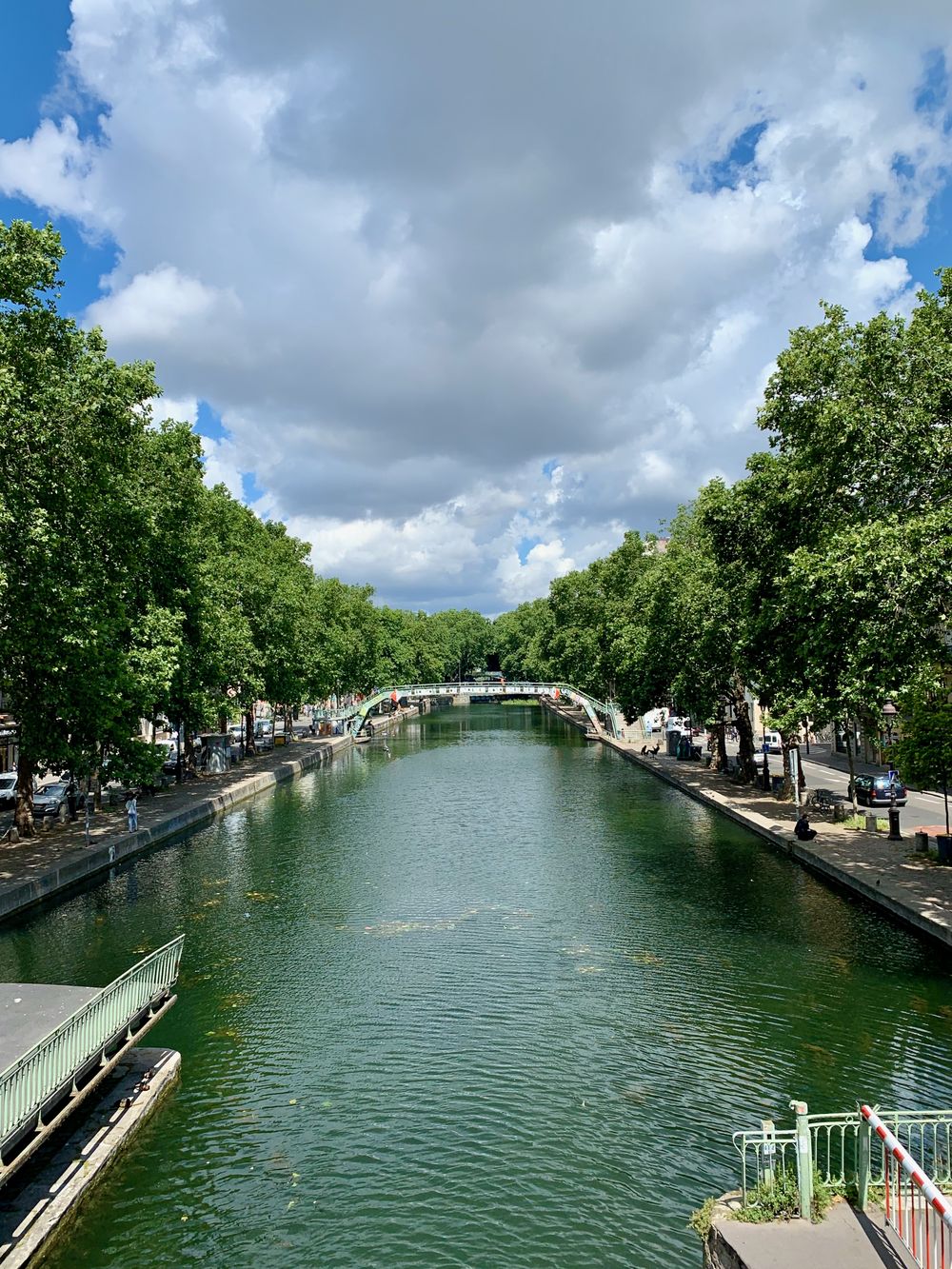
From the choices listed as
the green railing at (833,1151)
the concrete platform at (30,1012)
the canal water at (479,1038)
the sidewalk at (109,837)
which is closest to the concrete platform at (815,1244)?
the green railing at (833,1151)

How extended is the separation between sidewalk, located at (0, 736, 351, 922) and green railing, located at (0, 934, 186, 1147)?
10829 millimetres

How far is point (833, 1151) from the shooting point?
12.4 m

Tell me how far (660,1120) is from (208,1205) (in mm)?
6371

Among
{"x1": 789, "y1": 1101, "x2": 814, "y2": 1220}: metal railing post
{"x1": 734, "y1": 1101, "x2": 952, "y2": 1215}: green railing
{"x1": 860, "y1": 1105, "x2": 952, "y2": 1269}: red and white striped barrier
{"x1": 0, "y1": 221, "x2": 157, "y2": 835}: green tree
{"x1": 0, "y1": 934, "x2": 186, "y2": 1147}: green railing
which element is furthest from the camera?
{"x1": 0, "y1": 221, "x2": 157, "y2": 835}: green tree

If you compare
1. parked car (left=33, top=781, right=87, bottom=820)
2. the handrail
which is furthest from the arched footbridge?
parked car (left=33, top=781, right=87, bottom=820)

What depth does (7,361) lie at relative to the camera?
2361cm

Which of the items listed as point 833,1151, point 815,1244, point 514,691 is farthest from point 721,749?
point 514,691

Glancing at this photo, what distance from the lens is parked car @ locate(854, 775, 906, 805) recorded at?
35.9 m

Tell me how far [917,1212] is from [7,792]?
39.8 meters

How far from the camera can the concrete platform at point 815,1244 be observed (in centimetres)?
815

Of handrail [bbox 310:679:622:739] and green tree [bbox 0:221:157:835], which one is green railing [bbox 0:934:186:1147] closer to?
green tree [bbox 0:221:157:835]

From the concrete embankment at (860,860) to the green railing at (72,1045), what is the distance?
1613cm

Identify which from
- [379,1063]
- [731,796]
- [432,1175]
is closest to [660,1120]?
[432,1175]

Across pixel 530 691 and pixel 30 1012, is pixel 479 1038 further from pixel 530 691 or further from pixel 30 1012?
pixel 530 691
